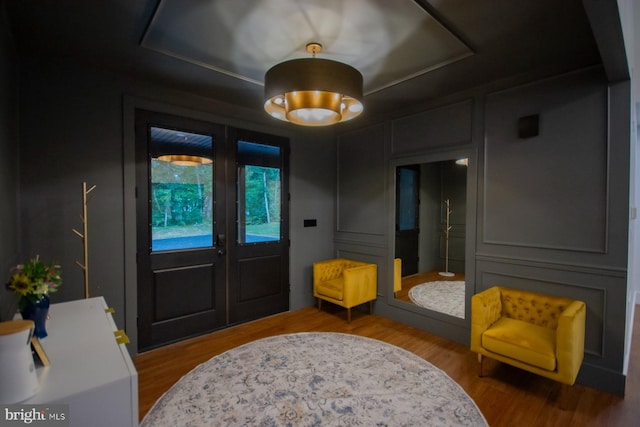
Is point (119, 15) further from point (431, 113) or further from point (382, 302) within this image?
point (382, 302)

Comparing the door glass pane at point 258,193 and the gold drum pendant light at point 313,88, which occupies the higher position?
the gold drum pendant light at point 313,88

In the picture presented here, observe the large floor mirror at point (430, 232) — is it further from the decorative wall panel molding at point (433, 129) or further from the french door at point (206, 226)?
the french door at point (206, 226)

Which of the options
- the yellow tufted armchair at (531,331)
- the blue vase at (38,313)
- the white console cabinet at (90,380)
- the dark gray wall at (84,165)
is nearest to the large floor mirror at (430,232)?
the yellow tufted armchair at (531,331)

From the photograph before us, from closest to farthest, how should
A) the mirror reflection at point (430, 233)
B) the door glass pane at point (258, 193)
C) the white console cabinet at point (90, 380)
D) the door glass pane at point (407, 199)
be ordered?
the white console cabinet at point (90, 380)
the mirror reflection at point (430, 233)
the door glass pane at point (258, 193)
the door glass pane at point (407, 199)

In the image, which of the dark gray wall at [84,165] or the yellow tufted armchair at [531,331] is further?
the dark gray wall at [84,165]

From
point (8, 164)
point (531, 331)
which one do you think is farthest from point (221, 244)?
point (531, 331)

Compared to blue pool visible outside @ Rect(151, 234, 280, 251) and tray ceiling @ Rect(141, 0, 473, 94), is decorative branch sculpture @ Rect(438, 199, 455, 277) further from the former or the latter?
blue pool visible outside @ Rect(151, 234, 280, 251)

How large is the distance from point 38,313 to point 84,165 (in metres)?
1.79

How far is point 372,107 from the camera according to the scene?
145 inches

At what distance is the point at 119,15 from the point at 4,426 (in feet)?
7.39

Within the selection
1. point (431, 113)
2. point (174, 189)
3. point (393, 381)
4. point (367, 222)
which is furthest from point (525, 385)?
point (174, 189)

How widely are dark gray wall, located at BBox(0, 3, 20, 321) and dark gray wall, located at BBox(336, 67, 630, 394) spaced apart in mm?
3631

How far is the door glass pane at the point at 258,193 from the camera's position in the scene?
371 cm

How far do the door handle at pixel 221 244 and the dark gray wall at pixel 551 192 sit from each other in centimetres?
245
